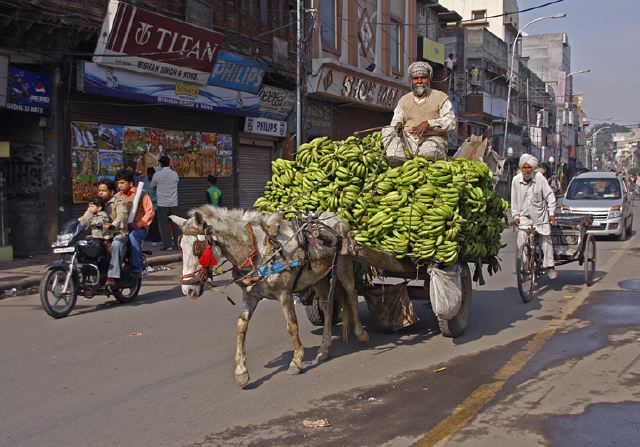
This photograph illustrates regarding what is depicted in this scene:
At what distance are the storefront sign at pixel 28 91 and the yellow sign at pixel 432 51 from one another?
25028 mm

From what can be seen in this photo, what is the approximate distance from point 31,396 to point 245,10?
18493mm

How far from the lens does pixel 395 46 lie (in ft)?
108

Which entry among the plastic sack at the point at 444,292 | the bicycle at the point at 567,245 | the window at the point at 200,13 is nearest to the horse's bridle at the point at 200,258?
the plastic sack at the point at 444,292

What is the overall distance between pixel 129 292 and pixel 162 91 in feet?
29.4

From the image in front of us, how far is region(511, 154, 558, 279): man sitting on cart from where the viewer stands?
10250 mm

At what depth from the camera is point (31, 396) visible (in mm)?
5691

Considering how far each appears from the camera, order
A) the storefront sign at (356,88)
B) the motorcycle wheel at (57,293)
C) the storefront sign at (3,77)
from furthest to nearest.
Result: 1. the storefront sign at (356,88)
2. the storefront sign at (3,77)
3. the motorcycle wheel at (57,293)

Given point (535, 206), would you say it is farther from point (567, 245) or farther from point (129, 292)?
point (129, 292)

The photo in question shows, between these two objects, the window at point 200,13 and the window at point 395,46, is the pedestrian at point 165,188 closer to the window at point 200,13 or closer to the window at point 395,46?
the window at point 200,13

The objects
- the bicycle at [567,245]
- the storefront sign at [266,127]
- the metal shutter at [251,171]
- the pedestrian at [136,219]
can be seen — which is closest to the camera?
the pedestrian at [136,219]

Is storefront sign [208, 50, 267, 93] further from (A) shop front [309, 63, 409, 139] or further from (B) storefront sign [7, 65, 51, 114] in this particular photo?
(B) storefront sign [7, 65, 51, 114]

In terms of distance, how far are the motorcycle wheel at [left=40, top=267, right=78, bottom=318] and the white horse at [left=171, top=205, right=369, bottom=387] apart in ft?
13.6

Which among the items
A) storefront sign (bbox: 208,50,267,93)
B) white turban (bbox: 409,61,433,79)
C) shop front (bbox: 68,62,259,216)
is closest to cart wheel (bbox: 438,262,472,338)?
white turban (bbox: 409,61,433,79)

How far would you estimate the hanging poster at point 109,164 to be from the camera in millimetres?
16594
